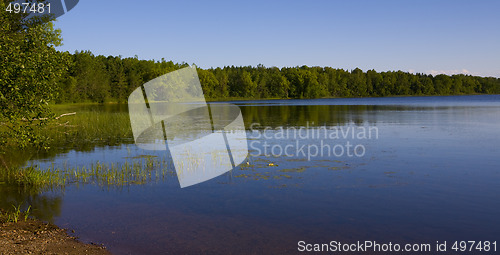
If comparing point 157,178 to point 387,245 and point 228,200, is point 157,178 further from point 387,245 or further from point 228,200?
point 387,245

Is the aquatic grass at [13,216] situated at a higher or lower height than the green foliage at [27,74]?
lower

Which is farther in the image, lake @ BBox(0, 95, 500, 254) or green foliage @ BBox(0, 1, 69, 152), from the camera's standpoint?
green foliage @ BBox(0, 1, 69, 152)

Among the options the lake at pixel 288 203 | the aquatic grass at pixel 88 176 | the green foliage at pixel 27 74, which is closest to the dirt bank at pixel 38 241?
the lake at pixel 288 203

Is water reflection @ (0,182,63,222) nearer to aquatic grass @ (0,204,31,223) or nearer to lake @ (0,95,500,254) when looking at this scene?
lake @ (0,95,500,254)

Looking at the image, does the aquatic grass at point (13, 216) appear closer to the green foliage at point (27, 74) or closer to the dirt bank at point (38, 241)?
the dirt bank at point (38, 241)

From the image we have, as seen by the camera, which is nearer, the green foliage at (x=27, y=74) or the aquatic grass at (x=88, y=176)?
the green foliage at (x=27, y=74)

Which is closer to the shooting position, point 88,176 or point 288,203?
point 288,203

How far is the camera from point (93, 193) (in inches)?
600

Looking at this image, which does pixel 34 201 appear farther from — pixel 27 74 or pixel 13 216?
pixel 27 74

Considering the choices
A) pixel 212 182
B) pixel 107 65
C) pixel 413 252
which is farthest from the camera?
pixel 107 65

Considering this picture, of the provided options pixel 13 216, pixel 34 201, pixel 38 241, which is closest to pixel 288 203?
pixel 38 241

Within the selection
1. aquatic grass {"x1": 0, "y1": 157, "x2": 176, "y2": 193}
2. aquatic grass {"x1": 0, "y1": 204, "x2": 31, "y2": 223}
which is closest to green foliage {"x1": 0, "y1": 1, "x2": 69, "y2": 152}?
aquatic grass {"x1": 0, "y1": 157, "x2": 176, "y2": 193}

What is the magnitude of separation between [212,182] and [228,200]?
294 cm

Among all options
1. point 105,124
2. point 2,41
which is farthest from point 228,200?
point 105,124
